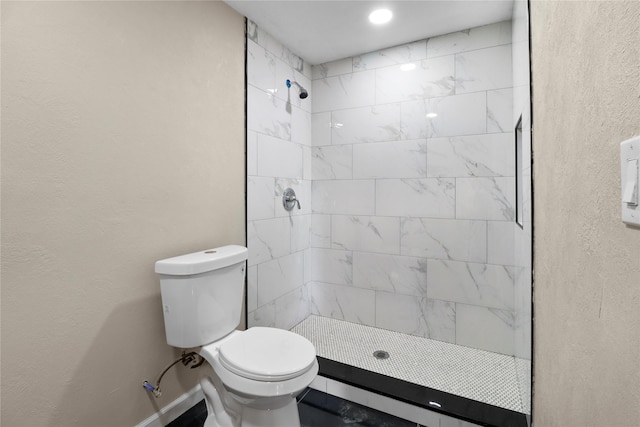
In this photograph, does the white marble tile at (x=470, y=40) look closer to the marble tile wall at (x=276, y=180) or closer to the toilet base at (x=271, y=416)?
the marble tile wall at (x=276, y=180)

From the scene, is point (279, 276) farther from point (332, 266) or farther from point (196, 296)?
point (196, 296)

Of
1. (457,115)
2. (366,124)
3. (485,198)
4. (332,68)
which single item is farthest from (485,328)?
(332,68)

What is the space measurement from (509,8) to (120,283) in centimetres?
264

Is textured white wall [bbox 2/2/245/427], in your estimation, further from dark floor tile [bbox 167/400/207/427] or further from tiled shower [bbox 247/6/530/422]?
tiled shower [bbox 247/6/530/422]

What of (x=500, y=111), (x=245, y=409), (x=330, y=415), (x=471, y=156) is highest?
(x=500, y=111)

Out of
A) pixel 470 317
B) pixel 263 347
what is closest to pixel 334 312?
Answer: pixel 470 317

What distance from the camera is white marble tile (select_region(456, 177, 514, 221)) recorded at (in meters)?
2.06

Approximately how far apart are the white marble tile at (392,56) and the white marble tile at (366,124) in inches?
13.0

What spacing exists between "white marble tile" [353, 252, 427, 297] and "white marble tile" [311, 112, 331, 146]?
1.01 metres

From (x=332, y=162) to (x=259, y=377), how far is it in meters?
1.83

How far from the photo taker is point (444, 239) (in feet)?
7.45

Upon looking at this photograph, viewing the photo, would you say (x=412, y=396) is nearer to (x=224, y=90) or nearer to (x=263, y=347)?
(x=263, y=347)

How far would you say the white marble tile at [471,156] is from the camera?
206cm

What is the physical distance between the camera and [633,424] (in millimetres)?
442
